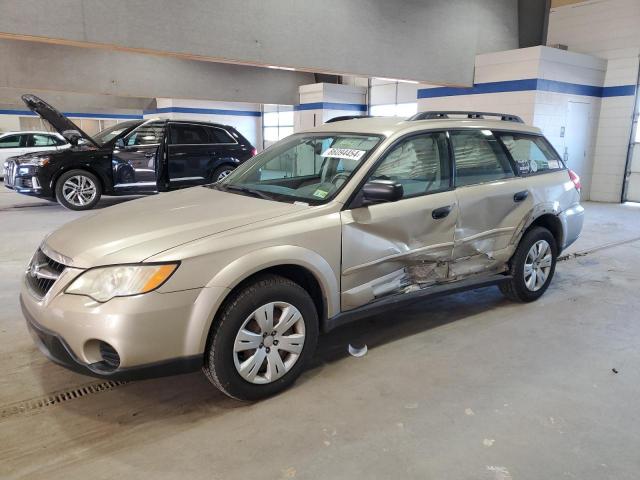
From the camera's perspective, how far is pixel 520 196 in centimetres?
388

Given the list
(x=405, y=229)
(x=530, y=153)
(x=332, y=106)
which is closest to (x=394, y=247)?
(x=405, y=229)

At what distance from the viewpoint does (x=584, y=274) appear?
17.0ft

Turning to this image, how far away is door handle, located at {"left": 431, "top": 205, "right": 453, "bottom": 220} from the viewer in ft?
10.8

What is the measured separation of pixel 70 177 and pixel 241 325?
23.1ft

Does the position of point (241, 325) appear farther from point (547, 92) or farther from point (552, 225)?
point (547, 92)

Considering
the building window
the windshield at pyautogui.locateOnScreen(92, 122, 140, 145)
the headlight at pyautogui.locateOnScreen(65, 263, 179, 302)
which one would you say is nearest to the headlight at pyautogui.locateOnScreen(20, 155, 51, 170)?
the windshield at pyautogui.locateOnScreen(92, 122, 140, 145)

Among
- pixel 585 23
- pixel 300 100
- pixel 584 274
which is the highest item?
pixel 585 23

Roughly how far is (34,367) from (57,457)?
1.02 metres

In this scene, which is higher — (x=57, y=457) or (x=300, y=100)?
(x=300, y=100)

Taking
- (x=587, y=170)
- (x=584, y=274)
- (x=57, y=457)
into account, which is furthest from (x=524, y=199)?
(x=587, y=170)

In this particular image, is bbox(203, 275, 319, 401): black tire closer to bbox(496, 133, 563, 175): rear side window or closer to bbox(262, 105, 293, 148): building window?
bbox(496, 133, 563, 175): rear side window

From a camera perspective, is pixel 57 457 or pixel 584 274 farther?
pixel 584 274

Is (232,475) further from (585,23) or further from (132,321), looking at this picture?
(585,23)

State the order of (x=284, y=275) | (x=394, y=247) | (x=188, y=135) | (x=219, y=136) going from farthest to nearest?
(x=219, y=136) → (x=188, y=135) → (x=394, y=247) → (x=284, y=275)
